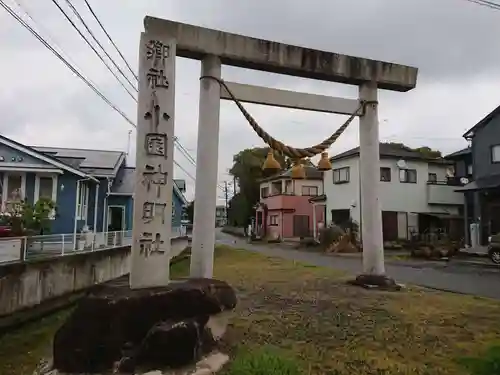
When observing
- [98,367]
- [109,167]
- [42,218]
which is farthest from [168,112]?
[109,167]

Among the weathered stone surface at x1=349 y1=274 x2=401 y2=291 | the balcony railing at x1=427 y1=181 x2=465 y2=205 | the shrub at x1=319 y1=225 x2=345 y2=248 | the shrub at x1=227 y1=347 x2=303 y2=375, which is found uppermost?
the balcony railing at x1=427 y1=181 x2=465 y2=205

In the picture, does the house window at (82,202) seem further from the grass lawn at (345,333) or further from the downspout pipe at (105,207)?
the grass lawn at (345,333)

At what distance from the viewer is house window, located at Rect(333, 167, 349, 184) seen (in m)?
30.2

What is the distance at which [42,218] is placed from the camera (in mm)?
11820

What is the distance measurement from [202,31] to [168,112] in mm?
2086

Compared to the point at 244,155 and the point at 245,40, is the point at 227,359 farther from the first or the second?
the point at 244,155

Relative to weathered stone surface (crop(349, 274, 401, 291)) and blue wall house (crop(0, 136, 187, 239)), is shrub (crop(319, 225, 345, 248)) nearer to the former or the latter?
blue wall house (crop(0, 136, 187, 239))

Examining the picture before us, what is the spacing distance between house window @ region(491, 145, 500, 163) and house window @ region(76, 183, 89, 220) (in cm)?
2091

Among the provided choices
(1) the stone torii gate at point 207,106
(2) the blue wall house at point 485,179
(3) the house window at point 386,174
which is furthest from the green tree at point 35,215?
(3) the house window at point 386,174

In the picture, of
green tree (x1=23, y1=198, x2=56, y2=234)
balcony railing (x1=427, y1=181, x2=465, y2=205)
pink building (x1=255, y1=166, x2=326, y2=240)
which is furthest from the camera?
pink building (x1=255, y1=166, x2=326, y2=240)

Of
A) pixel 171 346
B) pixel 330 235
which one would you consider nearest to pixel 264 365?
pixel 171 346

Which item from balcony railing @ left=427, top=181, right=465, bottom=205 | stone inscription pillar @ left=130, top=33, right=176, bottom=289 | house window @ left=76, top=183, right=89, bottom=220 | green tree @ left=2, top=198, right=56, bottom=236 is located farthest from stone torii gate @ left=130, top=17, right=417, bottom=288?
balcony railing @ left=427, top=181, right=465, bottom=205

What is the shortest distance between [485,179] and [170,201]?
21.9m

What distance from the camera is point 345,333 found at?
5672 millimetres
